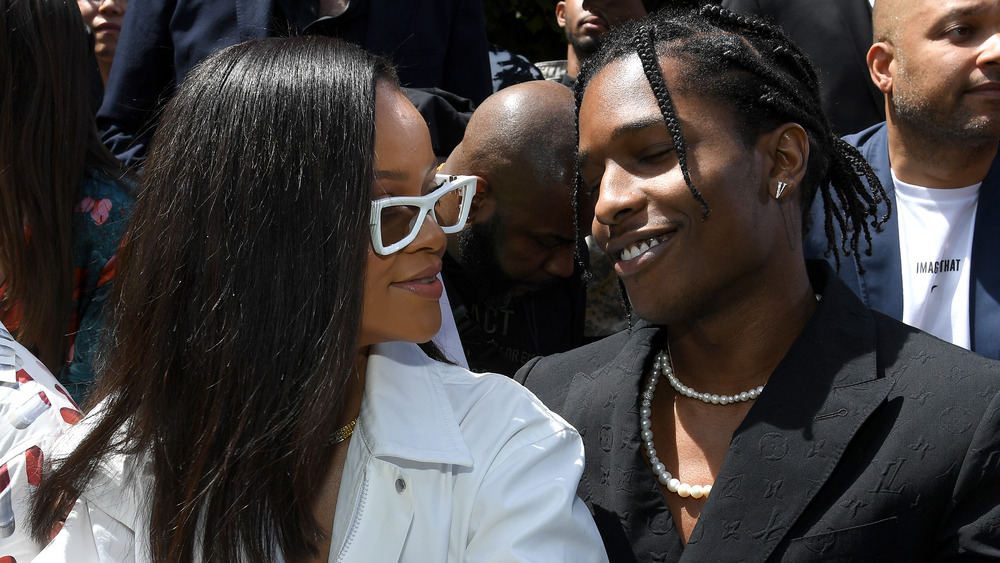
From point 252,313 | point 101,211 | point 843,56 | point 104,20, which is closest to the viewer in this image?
point 252,313

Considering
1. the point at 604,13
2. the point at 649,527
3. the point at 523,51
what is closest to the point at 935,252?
the point at 649,527

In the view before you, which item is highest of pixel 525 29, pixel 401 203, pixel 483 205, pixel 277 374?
pixel 401 203

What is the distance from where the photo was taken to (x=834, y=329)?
2047mm

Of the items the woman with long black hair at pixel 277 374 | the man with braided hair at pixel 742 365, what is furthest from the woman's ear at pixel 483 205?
the woman with long black hair at pixel 277 374

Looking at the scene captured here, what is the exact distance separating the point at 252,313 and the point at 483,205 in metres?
1.60

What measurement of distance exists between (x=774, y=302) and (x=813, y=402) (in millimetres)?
263

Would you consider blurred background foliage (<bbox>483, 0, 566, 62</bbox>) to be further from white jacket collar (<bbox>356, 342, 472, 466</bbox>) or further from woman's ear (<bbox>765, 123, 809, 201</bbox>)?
white jacket collar (<bbox>356, 342, 472, 466</bbox>)

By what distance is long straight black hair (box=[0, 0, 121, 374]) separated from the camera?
262cm

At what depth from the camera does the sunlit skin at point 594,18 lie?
4.19 metres

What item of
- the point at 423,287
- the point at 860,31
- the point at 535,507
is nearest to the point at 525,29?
the point at 860,31

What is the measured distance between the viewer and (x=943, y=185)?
2.97 metres

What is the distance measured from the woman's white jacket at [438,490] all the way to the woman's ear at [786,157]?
0.72m

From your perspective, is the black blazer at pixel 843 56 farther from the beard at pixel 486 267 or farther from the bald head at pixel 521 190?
the beard at pixel 486 267

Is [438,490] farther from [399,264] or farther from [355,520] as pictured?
[399,264]
